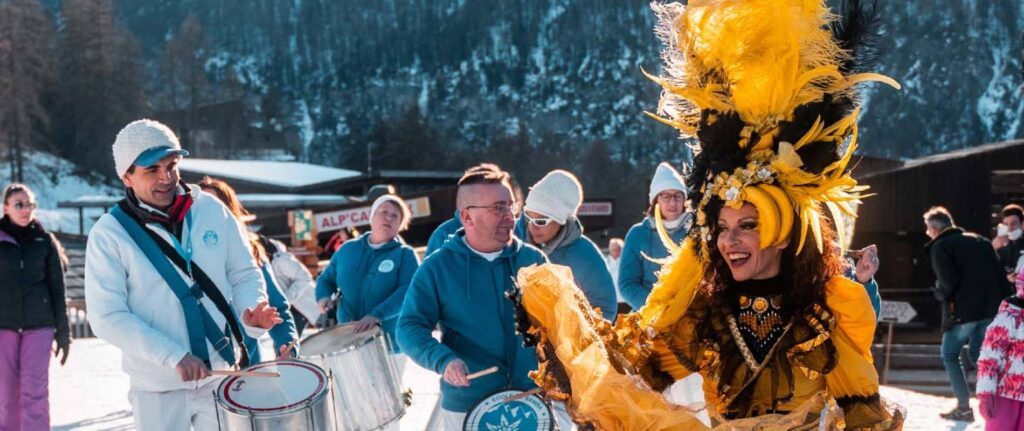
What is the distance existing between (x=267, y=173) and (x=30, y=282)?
39273 mm

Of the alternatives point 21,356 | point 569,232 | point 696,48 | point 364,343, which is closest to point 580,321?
point 696,48

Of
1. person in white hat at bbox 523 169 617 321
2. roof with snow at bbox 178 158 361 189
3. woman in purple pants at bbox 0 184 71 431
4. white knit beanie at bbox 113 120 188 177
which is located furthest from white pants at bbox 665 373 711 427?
roof with snow at bbox 178 158 361 189

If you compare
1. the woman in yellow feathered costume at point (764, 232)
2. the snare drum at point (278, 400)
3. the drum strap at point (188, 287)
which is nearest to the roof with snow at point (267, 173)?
the drum strap at point (188, 287)

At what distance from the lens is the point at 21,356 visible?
6109 mm

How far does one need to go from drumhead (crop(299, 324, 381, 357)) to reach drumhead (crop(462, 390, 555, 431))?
3.77 feet

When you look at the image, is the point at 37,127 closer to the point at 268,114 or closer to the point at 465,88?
the point at 268,114

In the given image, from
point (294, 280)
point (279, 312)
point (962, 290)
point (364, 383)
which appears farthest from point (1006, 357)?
point (294, 280)

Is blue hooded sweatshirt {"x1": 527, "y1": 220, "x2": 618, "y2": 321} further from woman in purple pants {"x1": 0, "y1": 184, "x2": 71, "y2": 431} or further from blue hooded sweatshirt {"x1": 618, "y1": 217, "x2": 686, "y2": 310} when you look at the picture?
woman in purple pants {"x1": 0, "y1": 184, "x2": 71, "y2": 431}

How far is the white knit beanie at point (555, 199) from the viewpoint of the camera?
5.34 meters

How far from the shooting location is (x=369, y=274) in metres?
5.75

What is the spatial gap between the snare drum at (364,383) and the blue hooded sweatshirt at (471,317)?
521mm

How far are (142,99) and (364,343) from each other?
67465mm

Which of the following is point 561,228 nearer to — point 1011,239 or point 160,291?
point 160,291

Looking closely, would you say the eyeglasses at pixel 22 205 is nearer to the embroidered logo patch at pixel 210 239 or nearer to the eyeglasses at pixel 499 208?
the embroidered logo patch at pixel 210 239
